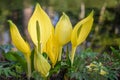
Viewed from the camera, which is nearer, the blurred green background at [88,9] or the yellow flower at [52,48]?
the yellow flower at [52,48]

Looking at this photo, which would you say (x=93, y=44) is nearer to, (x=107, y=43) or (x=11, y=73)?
(x=107, y=43)

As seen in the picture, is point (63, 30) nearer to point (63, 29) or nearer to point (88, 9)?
A: point (63, 29)

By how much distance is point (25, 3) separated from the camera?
6672 millimetres

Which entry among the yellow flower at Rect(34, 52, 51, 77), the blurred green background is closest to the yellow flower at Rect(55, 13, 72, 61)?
the yellow flower at Rect(34, 52, 51, 77)

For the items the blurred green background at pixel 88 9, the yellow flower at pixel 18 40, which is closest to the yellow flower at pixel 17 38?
the yellow flower at pixel 18 40

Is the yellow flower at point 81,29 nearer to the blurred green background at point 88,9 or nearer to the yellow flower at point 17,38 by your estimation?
the yellow flower at point 17,38

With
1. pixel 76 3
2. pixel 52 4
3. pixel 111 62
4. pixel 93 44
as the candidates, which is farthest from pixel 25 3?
pixel 111 62

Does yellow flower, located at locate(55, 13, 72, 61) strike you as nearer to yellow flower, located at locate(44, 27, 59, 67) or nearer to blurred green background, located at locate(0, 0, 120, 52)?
yellow flower, located at locate(44, 27, 59, 67)

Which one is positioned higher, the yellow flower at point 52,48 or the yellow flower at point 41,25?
the yellow flower at point 41,25

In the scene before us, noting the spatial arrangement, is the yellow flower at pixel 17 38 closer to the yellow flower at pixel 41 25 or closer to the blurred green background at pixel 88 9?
the yellow flower at pixel 41 25

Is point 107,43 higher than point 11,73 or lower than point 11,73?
lower

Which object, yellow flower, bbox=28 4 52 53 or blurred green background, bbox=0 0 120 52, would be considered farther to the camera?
blurred green background, bbox=0 0 120 52

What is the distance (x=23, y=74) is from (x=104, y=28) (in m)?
5.72

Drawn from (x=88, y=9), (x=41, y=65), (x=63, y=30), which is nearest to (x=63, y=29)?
(x=63, y=30)
